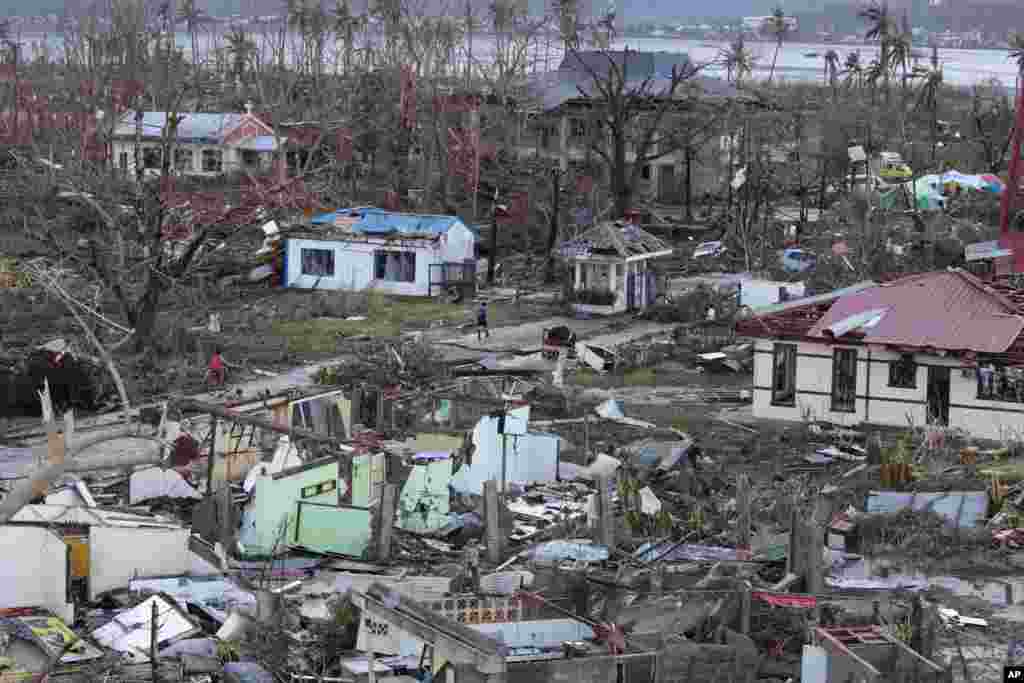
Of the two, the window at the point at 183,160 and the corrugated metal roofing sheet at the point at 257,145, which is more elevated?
the corrugated metal roofing sheet at the point at 257,145

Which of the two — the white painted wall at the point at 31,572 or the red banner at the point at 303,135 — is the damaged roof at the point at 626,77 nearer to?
the red banner at the point at 303,135

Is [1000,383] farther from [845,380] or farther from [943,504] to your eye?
[943,504]

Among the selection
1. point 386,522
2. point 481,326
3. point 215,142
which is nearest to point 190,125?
point 215,142

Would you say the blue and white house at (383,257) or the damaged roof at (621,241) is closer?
the damaged roof at (621,241)

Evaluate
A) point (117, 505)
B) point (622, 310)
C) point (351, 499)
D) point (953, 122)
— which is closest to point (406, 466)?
point (351, 499)

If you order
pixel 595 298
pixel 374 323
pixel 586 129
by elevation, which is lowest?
pixel 374 323

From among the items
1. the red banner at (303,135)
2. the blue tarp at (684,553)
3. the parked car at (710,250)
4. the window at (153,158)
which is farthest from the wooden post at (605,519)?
the red banner at (303,135)
